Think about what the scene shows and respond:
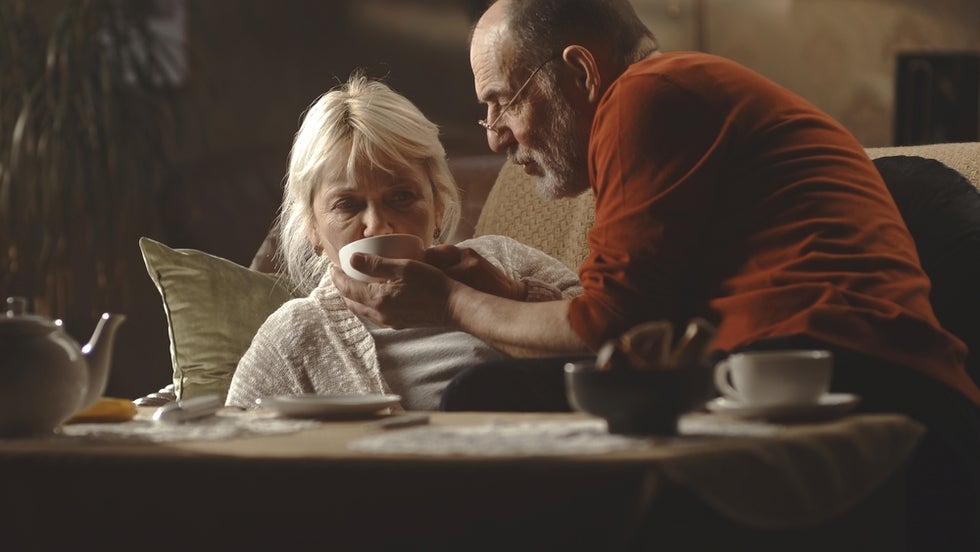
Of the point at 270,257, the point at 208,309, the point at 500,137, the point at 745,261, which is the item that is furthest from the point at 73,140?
the point at 745,261

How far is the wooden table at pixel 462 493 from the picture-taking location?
3.43 ft

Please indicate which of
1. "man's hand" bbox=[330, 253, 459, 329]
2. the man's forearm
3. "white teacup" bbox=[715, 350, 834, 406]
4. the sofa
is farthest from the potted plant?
"white teacup" bbox=[715, 350, 834, 406]

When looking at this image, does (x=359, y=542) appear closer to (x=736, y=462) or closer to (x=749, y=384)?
(x=736, y=462)

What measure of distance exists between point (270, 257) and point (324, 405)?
144cm

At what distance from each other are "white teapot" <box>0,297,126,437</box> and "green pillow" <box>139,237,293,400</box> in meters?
1.14

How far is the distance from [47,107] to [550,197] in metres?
2.09

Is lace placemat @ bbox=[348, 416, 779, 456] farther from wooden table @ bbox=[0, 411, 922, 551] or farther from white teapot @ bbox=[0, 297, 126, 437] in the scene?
white teapot @ bbox=[0, 297, 126, 437]

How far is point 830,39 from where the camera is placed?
510 cm

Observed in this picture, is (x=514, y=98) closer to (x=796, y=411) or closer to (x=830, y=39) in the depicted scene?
(x=796, y=411)

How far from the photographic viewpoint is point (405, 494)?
1.10 metres

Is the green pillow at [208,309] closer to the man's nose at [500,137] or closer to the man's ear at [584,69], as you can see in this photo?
the man's nose at [500,137]

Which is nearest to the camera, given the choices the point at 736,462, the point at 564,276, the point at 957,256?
the point at 736,462

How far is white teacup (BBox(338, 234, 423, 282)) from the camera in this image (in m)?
1.92

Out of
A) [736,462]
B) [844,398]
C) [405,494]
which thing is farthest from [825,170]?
[405,494]
